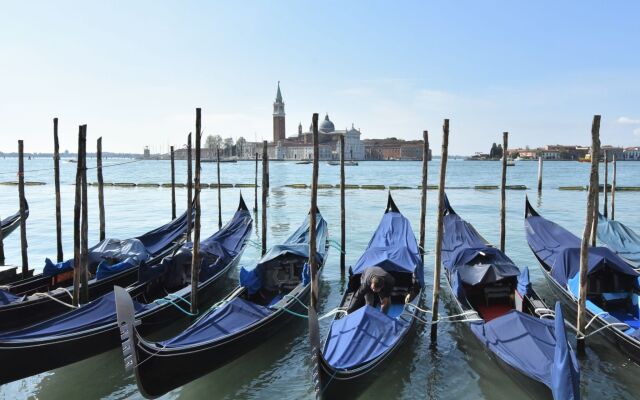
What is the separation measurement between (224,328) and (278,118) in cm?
10938

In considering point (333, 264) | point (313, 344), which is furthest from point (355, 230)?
point (313, 344)

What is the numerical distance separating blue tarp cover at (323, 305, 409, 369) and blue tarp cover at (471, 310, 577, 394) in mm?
830

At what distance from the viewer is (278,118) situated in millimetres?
111750

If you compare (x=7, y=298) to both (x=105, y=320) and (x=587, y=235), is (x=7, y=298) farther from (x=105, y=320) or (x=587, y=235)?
(x=587, y=235)

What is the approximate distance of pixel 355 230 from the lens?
13484 mm

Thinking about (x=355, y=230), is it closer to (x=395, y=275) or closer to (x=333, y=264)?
(x=333, y=264)

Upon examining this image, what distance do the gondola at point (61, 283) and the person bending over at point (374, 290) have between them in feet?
9.04

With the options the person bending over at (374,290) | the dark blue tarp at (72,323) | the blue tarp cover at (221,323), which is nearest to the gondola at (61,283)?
the dark blue tarp at (72,323)

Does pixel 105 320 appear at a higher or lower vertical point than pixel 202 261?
lower

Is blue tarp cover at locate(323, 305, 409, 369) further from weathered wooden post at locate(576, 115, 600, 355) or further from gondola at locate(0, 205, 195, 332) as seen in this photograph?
gondola at locate(0, 205, 195, 332)

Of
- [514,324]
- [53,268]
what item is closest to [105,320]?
[53,268]

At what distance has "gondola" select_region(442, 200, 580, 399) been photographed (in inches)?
131

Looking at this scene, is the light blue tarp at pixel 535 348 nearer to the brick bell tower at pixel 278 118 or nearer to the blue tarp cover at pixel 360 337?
the blue tarp cover at pixel 360 337

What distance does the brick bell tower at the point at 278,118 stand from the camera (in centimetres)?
11119
